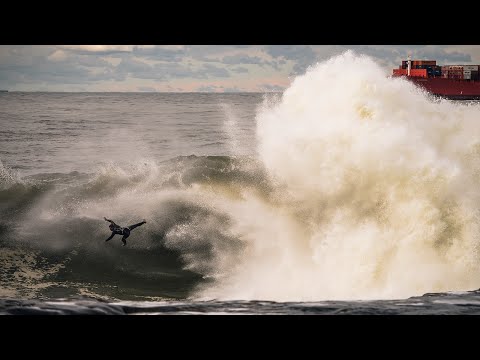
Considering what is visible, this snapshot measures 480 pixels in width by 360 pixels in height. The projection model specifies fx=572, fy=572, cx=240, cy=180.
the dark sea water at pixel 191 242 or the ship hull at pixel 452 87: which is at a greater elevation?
the ship hull at pixel 452 87

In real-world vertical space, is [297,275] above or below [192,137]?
below

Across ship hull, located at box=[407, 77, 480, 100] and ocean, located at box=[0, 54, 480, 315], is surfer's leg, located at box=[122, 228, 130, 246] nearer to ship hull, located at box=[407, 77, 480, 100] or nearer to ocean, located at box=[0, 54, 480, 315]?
ocean, located at box=[0, 54, 480, 315]

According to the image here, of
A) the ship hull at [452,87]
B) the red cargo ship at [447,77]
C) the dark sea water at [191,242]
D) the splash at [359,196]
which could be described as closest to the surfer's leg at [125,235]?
the dark sea water at [191,242]

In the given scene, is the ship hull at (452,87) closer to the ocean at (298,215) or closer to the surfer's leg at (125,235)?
the ocean at (298,215)
